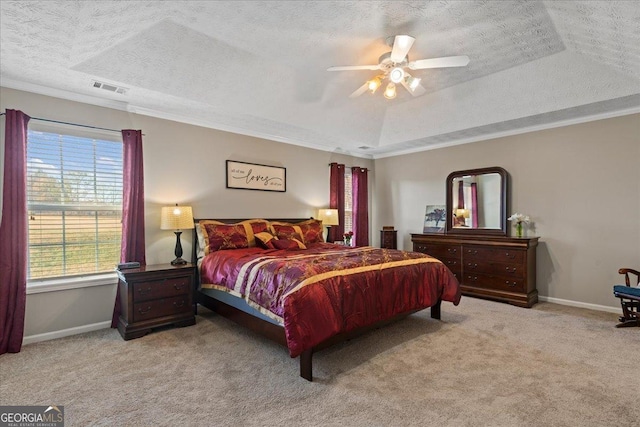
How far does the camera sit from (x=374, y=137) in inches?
229

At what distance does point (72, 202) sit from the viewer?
11.8 feet

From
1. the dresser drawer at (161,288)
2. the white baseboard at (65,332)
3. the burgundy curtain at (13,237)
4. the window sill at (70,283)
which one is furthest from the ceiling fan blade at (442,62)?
the white baseboard at (65,332)

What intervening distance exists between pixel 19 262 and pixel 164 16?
2.67m

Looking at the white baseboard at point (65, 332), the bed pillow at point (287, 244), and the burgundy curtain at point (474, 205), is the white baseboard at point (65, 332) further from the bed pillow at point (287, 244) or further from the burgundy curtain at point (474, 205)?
the burgundy curtain at point (474, 205)

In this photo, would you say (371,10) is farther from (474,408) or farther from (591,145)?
(591,145)

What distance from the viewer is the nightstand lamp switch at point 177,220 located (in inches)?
155

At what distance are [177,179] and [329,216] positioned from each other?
98.6 inches

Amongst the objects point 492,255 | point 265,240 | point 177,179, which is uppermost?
point 177,179

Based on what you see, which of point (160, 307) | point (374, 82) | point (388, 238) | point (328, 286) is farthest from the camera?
point (388, 238)

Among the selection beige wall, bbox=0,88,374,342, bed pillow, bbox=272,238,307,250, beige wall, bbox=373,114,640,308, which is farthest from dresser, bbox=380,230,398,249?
bed pillow, bbox=272,238,307,250

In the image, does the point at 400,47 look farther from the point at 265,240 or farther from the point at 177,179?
the point at 177,179
